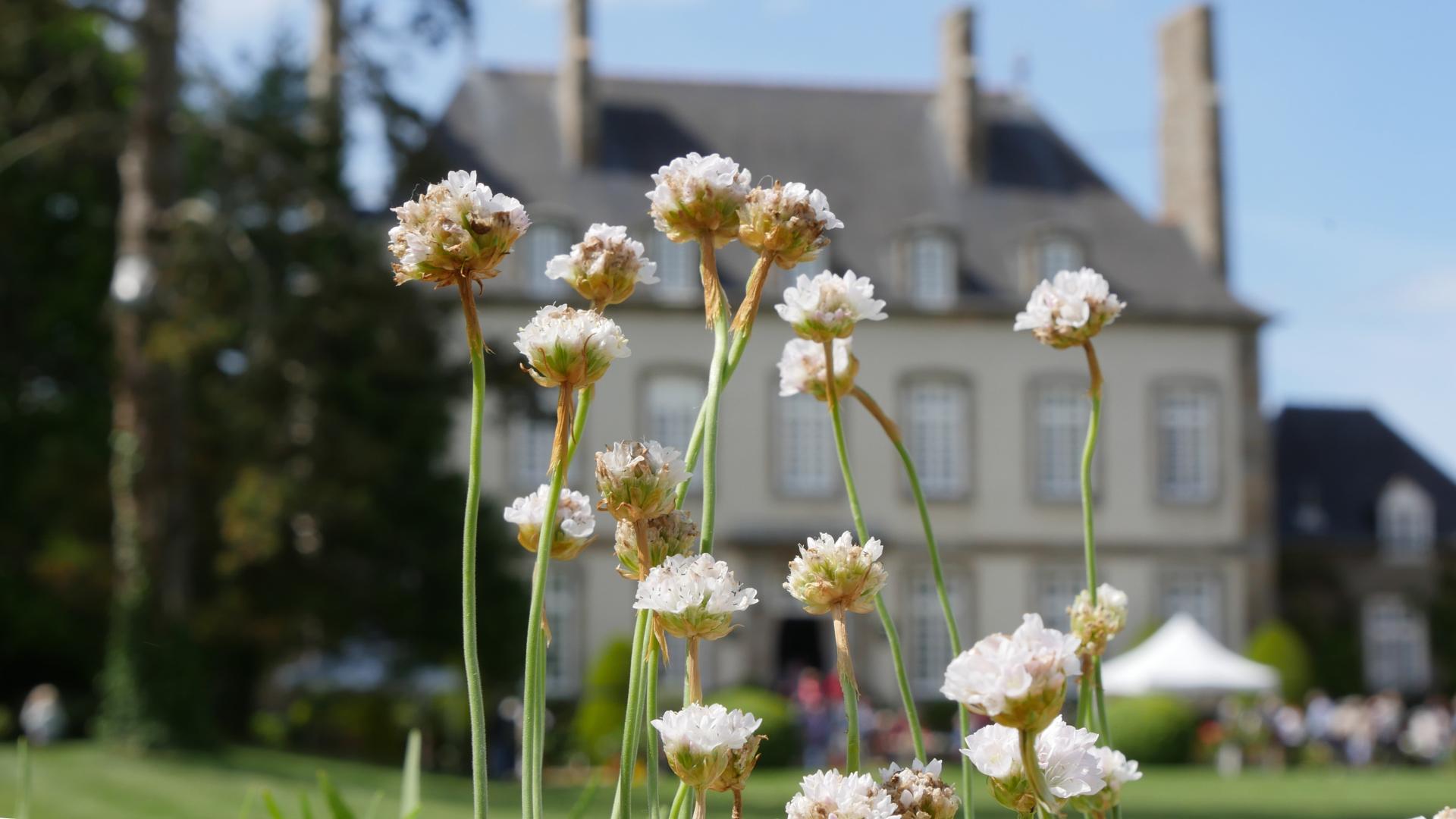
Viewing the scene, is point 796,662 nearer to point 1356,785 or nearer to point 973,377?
point 973,377

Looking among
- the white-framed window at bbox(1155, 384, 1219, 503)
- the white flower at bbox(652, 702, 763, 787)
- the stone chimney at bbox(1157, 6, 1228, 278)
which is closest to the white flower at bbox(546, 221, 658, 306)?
the white flower at bbox(652, 702, 763, 787)

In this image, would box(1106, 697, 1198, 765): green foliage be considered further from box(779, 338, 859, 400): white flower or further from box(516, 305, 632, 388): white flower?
box(516, 305, 632, 388): white flower

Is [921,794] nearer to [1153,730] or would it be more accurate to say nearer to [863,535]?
[863,535]

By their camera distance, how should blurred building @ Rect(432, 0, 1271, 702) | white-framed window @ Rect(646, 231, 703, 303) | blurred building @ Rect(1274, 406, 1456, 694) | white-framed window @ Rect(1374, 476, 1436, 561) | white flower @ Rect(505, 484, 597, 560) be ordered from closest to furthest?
white flower @ Rect(505, 484, 597, 560), blurred building @ Rect(432, 0, 1271, 702), white-framed window @ Rect(646, 231, 703, 303), blurred building @ Rect(1274, 406, 1456, 694), white-framed window @ Rect(1374, 476, 1436, 561)

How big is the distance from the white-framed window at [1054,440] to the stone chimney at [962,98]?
375 centimetres

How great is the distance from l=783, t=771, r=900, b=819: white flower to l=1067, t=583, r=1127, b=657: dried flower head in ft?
1.47

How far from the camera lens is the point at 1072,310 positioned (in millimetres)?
1724

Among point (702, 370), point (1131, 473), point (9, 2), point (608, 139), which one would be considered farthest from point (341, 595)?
point (1131, 473)

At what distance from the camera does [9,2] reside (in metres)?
13.9

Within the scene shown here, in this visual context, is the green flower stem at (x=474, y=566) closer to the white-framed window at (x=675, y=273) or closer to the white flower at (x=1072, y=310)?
the white flower at (x=1072, y=310)

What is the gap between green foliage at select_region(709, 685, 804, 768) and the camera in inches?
731

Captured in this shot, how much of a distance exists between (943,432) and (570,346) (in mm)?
24468

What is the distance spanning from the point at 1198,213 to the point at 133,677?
18346 millimetres

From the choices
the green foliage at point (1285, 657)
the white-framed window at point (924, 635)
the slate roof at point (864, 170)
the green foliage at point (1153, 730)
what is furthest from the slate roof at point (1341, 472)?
the green foliage at point (1153, 730)
